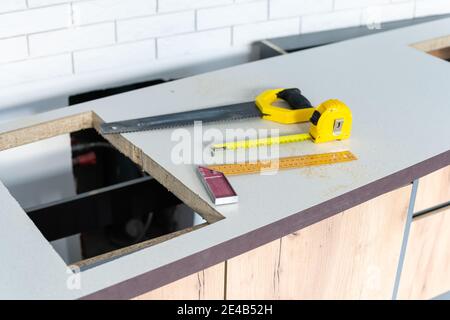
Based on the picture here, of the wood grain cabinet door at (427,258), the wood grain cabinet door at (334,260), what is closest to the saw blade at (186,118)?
the wood grain cabinet door at (334,260)

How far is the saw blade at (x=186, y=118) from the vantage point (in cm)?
151

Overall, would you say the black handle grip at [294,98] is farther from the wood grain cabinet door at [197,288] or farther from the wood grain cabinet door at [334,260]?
the wood grain cabinet door at [197,288]

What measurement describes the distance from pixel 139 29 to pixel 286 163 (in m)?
0.81

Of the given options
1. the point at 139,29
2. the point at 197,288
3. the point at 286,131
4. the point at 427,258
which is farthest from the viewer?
the point at 139,29

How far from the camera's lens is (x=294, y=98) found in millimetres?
1585

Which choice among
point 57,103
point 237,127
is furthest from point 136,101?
point 57,103

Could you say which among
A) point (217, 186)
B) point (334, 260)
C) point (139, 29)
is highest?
point (139, 29)

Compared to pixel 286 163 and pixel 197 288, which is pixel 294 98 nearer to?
pixel 286 163

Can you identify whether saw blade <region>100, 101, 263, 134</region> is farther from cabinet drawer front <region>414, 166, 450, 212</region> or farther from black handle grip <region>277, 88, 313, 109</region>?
cabinet drawer front <region>414, 166, 450, 212</region>

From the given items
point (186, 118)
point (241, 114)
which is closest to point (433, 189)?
point (241, 114)

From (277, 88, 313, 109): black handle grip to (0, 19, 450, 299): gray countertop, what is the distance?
2.1 inches

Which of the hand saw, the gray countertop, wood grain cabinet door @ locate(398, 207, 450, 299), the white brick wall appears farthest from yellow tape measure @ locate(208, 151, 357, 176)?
the white brick wall

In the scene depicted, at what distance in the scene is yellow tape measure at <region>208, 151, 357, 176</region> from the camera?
1.37 metres
